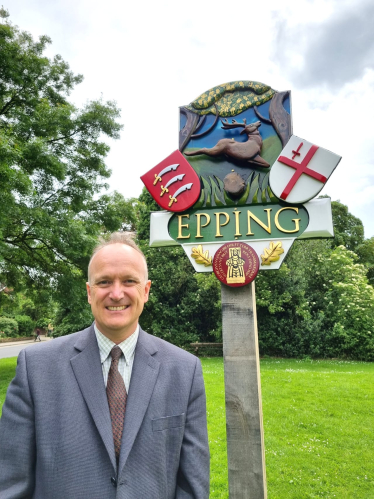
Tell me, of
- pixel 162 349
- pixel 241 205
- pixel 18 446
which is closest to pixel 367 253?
pixel 241 205

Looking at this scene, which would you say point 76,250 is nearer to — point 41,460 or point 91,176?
point 91,176

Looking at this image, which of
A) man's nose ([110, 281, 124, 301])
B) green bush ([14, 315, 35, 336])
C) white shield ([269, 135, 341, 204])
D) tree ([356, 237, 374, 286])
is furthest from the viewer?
green bush ([14, 315, 35, 336])

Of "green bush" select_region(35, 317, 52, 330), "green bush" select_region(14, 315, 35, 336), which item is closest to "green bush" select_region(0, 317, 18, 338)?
"green bush" select_region(14, 315, 35, 336)

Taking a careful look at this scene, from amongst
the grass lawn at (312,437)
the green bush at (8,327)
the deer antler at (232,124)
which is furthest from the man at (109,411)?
the green bush at (8,327)

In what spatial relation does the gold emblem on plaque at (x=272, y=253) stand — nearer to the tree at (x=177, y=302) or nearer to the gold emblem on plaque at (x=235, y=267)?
the gold emblem on plaque at (x=235, y=267)

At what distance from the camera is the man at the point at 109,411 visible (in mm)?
1368

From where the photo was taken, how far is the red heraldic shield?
3557 millimetres

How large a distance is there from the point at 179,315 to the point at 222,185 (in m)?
15.7

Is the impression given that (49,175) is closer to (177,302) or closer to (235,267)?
(235,267)

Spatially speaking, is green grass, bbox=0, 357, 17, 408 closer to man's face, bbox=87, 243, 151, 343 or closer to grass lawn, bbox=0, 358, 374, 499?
grass lawn, bbox=0, 358, 374, 499

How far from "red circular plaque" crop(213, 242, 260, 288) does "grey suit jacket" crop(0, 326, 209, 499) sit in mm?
1593

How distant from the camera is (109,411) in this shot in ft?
4.79

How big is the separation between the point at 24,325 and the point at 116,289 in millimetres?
36606

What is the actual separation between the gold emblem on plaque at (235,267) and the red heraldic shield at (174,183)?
2.51 ft
